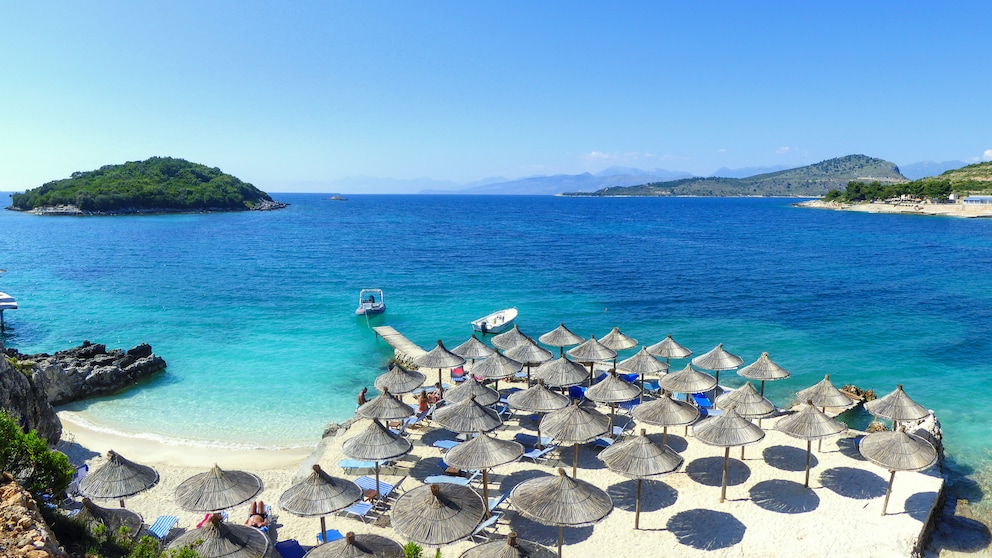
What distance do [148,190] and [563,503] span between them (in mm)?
149464

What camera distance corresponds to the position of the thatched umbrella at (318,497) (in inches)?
432

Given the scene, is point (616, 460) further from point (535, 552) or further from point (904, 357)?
point (904, 357)

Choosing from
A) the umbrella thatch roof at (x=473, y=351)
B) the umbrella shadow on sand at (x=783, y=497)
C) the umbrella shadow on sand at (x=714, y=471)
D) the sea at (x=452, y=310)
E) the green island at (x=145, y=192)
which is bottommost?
the umbrella shadow on sand at (x=783, y=497)

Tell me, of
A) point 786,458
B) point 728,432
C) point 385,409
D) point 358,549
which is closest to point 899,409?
point 786,458

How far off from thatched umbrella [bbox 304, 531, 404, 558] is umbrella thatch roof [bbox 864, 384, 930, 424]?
44.3ft

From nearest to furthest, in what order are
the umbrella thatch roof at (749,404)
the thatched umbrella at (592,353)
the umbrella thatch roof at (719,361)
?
the umbrella thatch roof at (749,404), the umbrella thatch roof at (719,361), the thatched umbrella at (592,353)

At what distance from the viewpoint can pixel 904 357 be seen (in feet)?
87.9

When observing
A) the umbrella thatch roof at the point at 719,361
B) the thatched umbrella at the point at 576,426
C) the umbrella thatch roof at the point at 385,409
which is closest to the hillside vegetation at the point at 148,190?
the umbrella thatch roof at the point at 385,409

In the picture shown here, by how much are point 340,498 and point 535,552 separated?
429 cm

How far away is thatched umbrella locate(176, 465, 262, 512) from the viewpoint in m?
11.0

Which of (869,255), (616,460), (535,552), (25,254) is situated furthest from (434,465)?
(25,254)

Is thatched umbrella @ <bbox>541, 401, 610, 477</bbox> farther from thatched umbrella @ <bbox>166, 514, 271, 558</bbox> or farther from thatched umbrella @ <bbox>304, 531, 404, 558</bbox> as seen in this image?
thatched umbrella @ <bbox>166, 514, 271, 558</bbox>

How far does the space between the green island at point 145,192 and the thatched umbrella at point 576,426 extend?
5588 inches

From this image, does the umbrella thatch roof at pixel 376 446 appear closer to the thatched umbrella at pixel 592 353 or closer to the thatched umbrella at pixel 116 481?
the thatched umbrella at pixel 116 481
